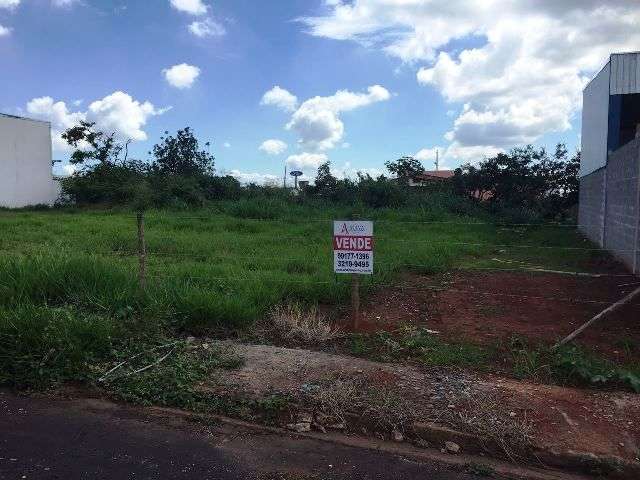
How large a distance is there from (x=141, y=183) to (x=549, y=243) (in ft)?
59.3

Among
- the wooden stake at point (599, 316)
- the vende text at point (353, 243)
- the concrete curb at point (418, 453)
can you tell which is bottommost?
the concrete curb at point (418, 453)

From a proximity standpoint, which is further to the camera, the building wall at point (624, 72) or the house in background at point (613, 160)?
the building wall at point (624, 72)

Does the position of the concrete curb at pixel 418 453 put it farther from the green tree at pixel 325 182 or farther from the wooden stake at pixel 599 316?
the green tree at pixel 325 182

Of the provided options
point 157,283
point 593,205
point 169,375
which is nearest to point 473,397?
point 169,375

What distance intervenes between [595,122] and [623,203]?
5661mm

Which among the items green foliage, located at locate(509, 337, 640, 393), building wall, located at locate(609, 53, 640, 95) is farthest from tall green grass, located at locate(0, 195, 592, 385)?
building wall, located at locate(609, 53, 640, 95)

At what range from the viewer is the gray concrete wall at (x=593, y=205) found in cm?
1370

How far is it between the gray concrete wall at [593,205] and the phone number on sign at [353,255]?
10.0 m

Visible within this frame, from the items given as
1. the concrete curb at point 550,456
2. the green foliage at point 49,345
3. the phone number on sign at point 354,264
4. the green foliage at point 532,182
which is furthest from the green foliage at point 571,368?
the green foliage at point 532,182

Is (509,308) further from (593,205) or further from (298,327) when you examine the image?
(593,205)

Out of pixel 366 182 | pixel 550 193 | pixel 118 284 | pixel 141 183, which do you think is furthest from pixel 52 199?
pixel 118 284

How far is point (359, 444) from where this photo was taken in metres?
3.54

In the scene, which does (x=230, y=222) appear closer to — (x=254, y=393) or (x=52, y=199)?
(x=254, y=393)

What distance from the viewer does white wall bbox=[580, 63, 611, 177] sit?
1364 cm
